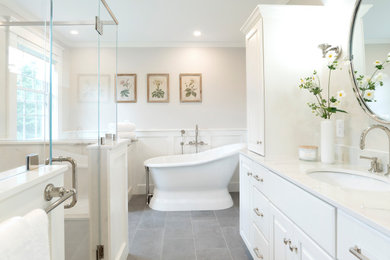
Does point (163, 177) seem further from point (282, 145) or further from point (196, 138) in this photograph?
point (282, 145)

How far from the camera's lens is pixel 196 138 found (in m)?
3.89

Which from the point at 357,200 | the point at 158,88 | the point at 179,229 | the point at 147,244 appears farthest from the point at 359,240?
the point at 158,88

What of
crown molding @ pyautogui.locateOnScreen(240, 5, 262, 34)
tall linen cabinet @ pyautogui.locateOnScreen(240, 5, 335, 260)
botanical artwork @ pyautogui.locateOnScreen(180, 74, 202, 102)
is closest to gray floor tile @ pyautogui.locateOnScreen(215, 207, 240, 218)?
tall linen cabinet @ pyautogui.locateOnScreen(240, 5, 335, 260)

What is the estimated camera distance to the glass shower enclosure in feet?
2.67

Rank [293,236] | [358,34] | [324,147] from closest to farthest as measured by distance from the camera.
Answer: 1. [293,236]
2. [358,34]
3. [324,147]

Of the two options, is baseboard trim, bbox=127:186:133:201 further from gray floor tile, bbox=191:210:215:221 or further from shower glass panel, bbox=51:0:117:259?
shower glass panel, bbox=51:0:117:259

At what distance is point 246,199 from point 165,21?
2.54 m

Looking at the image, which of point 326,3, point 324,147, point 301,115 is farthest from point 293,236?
point 326,3

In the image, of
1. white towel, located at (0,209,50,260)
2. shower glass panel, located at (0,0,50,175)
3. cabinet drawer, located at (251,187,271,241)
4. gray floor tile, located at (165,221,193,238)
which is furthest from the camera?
gray floor tile, located at (165,221,193,238)

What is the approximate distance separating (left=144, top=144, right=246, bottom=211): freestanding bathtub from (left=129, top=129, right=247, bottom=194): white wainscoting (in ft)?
2.48

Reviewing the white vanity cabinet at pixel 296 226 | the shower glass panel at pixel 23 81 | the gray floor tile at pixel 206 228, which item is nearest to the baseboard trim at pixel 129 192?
the gray floor tile at pixel 206 228

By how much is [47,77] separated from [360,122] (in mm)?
1771

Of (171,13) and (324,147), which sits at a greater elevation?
(171,13)

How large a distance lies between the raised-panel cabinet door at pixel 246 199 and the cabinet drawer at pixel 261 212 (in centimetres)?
12
